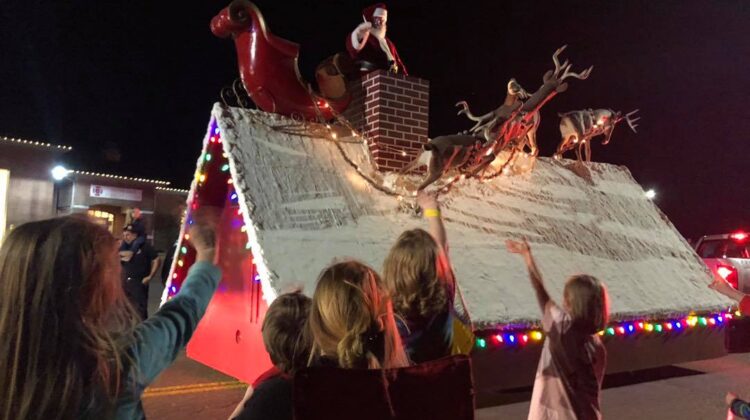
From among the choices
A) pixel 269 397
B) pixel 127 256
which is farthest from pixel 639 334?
pixel 127 256

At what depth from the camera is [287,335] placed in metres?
2.27

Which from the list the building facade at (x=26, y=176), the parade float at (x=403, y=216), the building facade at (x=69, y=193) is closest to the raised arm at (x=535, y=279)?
the parade float at (x=403, y=216)

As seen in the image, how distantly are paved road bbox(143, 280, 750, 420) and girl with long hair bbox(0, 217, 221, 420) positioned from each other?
4193mm

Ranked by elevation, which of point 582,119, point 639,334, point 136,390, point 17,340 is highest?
point 582,119

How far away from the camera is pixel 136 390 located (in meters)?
1.61

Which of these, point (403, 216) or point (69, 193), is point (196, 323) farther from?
point (69, 193)

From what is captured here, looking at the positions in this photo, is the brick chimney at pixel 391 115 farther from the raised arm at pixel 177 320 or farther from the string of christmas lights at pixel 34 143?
the string of christmas lights at pixel 34 143

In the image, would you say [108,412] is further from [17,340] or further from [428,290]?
[428,290]

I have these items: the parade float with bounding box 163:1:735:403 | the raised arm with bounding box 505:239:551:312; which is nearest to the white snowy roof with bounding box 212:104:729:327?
the parade float with bounding box 163:1:735:403

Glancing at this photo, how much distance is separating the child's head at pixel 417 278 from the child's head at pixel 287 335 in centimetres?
58

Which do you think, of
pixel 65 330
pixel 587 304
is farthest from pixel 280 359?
pixel 587 304

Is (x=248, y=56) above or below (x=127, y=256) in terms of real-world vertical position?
above

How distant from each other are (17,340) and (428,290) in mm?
1788

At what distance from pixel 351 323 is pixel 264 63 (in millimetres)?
5006
